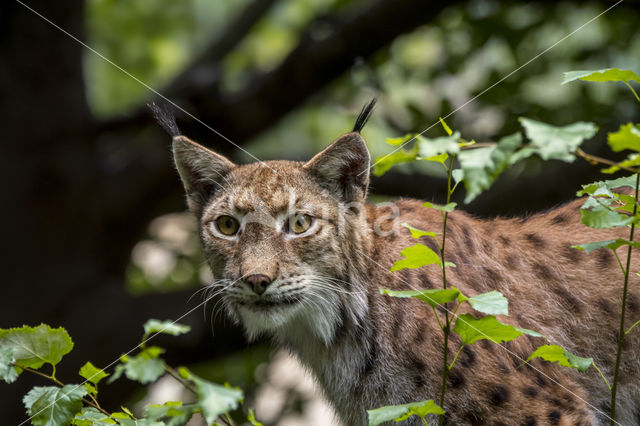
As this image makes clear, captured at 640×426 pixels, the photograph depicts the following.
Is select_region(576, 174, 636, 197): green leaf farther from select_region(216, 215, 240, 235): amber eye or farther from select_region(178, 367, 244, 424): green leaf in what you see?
select_region(216, 215, 240, 235): amber eye

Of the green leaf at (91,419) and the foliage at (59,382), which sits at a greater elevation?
the foliage at (59,382)

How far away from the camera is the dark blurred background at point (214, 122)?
7980 mm

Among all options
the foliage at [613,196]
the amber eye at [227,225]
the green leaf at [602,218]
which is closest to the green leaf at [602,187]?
the foliage at [613,196]

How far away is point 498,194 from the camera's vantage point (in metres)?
8.27

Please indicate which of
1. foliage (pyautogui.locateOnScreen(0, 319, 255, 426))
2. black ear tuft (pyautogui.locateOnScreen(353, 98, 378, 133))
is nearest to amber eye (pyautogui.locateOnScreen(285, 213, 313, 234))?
black ear tuft (pyautogui.locateOnScreen(353, 98, 378, 133))

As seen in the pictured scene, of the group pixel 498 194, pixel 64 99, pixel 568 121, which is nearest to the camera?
pixel 568 121

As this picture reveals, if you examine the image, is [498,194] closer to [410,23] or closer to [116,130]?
[410,23]

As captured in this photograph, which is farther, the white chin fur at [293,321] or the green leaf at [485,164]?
the white chin fur at [293,321]

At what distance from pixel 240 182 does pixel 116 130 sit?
5.07m

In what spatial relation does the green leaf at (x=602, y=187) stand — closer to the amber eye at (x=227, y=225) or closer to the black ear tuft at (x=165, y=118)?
the amber eye at (x=227, y=225)

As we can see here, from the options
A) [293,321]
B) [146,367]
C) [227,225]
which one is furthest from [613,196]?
[227,225]

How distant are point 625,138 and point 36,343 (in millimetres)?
2239

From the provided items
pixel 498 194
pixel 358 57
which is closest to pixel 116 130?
pixel 358 57

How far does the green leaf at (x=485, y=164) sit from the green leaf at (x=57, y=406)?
161 centimetres
